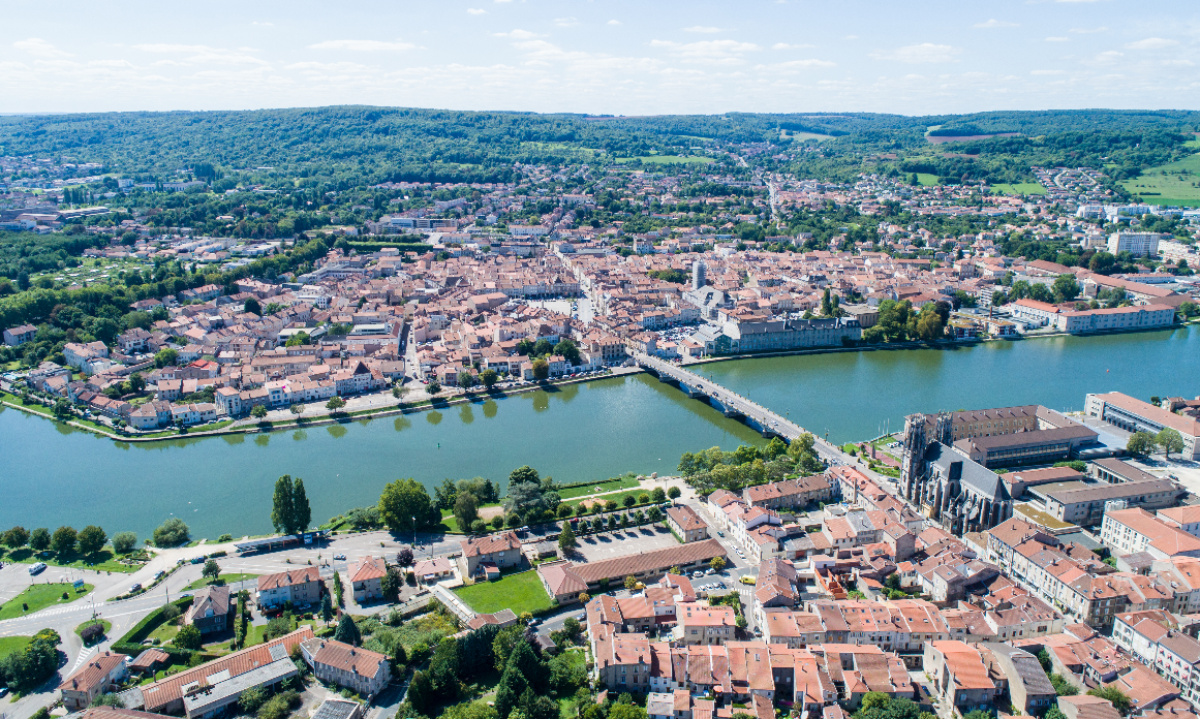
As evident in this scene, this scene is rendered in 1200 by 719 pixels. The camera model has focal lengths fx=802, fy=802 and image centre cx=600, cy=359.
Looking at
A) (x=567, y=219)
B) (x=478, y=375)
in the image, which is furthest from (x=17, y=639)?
(x=567, y=219)

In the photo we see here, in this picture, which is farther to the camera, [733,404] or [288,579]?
[733,404]

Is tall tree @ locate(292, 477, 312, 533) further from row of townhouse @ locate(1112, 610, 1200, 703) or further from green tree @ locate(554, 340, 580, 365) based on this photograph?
row of townhouse @ locate(1112, 610, 1200, 703)

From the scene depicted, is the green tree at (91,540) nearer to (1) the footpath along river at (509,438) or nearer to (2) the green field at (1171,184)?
(1) the footpath along river at (509,438)

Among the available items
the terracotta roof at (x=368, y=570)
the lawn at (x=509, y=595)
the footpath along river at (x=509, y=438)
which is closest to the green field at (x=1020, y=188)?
the footpath along river at (x=509, y=438)

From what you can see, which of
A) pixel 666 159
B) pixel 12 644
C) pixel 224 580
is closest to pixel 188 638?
pixel 224 580

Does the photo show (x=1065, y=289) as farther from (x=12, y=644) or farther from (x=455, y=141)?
(x=455, y=141)
